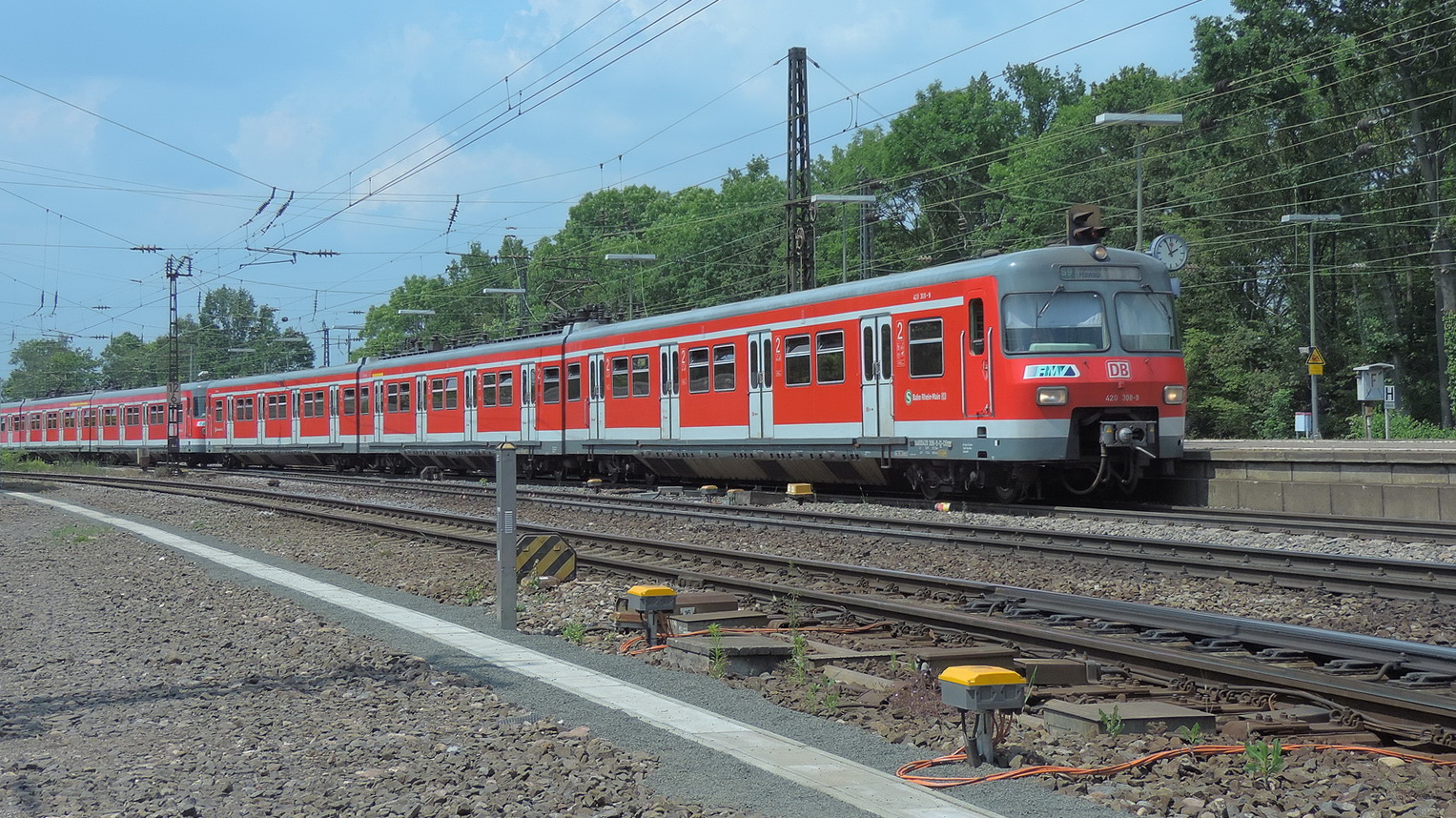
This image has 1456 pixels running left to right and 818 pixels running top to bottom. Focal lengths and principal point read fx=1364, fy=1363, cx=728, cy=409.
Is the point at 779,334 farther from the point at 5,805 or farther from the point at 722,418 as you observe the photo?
the point at 5,805

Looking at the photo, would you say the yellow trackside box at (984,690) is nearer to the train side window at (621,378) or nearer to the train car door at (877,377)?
the train car door at (877,377)

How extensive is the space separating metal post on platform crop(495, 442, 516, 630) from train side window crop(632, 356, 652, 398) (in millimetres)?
13994

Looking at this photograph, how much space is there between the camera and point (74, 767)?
5895mm

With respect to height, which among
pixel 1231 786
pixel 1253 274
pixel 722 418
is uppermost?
pixel 1253 274

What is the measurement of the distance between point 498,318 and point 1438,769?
86770 millimetres

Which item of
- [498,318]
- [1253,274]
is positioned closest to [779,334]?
[1253,274]

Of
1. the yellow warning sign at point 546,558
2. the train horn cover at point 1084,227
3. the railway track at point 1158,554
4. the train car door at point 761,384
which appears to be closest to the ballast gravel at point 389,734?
the yellow warning sign at point 546,558

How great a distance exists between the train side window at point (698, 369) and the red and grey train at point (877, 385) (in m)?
0.04

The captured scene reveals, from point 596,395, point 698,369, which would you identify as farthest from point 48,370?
point 698,369

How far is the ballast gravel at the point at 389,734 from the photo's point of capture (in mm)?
5262

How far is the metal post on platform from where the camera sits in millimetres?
10062

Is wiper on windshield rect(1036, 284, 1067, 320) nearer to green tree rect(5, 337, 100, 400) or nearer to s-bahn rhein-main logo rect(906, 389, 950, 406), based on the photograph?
s-bahn rhein-main logo rect(906, 389, 950, 406)

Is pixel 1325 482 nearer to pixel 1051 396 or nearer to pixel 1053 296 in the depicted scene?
pixel 1051 396

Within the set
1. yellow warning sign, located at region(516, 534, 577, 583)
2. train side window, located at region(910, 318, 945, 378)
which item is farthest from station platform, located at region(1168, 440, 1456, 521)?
yellow warning sign, located at region(516, 534, 577, 583)
